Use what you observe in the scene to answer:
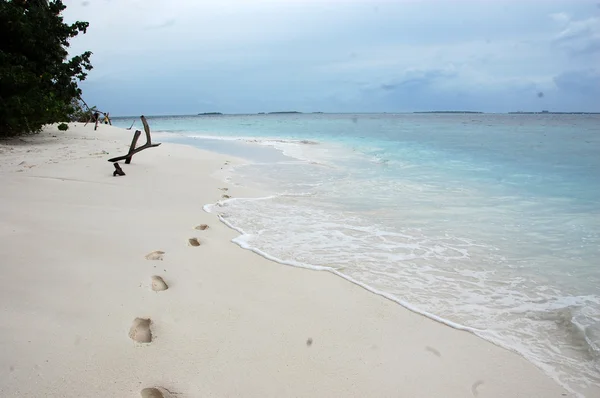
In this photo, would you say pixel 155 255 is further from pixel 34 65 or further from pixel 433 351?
pixel 34 65

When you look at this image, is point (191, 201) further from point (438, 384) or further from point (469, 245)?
point (438, 384)

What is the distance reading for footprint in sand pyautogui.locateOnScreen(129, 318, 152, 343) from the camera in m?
2.51

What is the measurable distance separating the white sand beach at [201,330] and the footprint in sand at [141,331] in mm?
12

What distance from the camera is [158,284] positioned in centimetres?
332

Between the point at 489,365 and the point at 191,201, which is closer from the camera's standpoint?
the point at 489,365

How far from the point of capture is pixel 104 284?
10.3ft

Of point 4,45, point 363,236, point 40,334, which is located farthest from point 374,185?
point 4,45

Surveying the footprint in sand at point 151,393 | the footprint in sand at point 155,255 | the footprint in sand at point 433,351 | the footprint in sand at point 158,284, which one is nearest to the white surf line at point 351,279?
the footprint in sand at point 433,351

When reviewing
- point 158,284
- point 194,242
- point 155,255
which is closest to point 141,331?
point 158,284

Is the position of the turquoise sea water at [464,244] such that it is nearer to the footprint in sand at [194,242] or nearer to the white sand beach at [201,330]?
the white sand beach at [201,330]

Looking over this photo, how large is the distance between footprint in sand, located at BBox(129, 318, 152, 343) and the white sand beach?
1cm

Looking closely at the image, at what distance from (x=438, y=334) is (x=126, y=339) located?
2.26m

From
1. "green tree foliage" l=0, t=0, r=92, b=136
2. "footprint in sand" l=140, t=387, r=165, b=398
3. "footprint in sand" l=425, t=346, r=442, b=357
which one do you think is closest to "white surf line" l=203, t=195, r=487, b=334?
"footprint in sand" l=425, t=346, r=442, b=357

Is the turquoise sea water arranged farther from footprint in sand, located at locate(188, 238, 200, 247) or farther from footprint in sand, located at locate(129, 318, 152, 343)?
footprint in sand, located at locate(129, 318, 152, 343)
